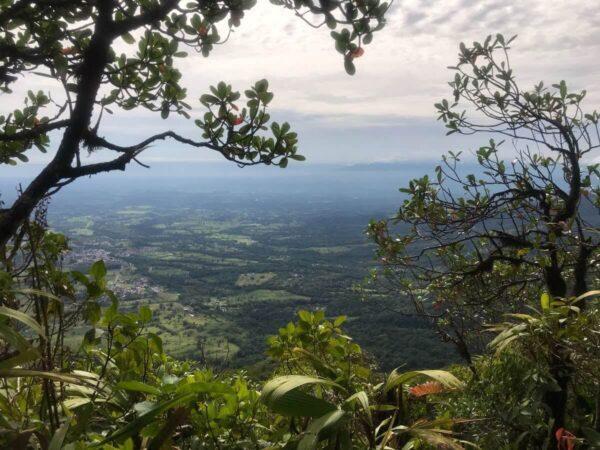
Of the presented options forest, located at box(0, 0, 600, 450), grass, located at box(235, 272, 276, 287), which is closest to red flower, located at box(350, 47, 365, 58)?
forest, located at box(0, 0, 600, 450)

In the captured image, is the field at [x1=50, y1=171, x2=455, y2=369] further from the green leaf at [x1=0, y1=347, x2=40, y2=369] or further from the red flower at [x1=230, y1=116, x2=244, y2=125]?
the green leaf at [x1=0, y1=347, x2=40, y2=369]

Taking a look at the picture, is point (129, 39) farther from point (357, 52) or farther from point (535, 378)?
point (535, 378)

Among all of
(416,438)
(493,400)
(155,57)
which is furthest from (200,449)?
(155,57)

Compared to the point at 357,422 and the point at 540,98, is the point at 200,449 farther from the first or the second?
the point at 540,98

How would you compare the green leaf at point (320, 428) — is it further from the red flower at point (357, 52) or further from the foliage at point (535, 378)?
the red flower at point (357, 52)

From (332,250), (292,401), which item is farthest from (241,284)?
(292,401)

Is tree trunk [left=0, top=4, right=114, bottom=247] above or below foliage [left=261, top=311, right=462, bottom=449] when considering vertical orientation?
above

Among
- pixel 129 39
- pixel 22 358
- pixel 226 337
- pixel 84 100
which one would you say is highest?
pixel 129 39

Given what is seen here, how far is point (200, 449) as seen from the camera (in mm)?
1715

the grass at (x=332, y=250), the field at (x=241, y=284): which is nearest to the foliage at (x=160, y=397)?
the field at (x=241, y=284)

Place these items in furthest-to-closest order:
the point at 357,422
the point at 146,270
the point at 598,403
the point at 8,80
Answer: the point at 146,270, the point at 598,403, the point at 8,80, the point at 357,422

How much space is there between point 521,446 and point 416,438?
49.2 inches

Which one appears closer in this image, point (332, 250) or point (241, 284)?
point (241, 284)

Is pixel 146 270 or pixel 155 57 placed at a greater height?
pixel 155 57
